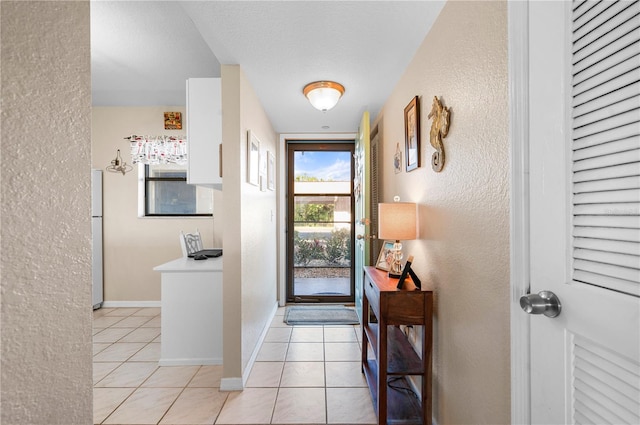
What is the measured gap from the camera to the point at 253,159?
2.51 meters

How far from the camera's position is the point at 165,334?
8.09 ft

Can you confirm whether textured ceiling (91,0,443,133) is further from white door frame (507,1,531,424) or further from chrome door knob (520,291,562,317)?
chrome door knob (520,291,562,317)

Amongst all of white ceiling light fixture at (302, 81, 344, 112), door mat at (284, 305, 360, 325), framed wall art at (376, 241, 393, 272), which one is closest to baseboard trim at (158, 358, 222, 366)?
door mat at (284, 305, 360, 325)

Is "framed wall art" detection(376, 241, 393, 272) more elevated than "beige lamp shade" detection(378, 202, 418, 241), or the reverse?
"beige lamp shade" detection(378, 202, 418, 241)

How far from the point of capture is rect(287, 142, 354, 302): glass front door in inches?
164

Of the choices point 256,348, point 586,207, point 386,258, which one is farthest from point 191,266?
point 586,207

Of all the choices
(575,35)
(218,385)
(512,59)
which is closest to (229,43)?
(512,59)

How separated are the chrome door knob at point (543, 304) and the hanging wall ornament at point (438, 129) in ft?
2.82

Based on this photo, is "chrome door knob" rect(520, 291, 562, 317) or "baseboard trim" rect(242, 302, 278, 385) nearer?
"chrome door knob" rect(520, 291, 562, 317)

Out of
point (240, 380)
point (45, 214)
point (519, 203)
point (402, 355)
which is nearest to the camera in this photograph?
point (45, 214)

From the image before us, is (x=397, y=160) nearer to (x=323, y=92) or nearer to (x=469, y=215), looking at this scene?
(x=323, y=92)

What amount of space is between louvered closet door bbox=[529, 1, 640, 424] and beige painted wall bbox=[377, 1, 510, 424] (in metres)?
0.16

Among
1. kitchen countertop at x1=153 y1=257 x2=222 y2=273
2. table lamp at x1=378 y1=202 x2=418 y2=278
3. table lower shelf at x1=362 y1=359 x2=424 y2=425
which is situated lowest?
table lower shelf at x1=362 y1=359 x2=424 y2=425

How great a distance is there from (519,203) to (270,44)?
1685 mm
